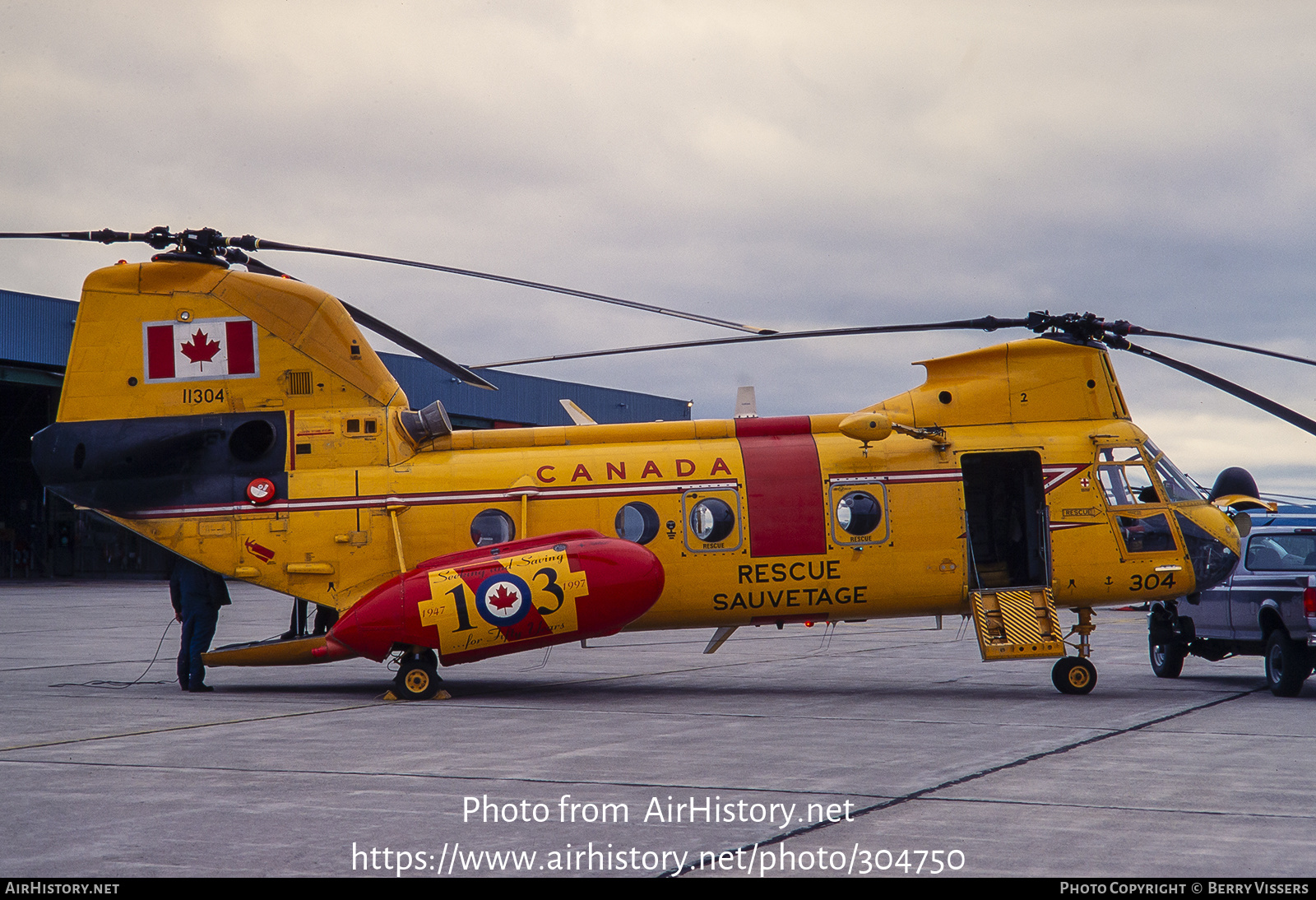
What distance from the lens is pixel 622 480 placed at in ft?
46.5

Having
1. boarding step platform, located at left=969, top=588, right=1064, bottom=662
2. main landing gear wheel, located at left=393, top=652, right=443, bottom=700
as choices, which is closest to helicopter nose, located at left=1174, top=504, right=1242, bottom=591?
boarding step platform, located at left=969, top=588, right=1064, bottom=662

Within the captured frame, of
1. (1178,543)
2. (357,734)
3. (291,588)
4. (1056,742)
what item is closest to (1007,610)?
(1178,543)

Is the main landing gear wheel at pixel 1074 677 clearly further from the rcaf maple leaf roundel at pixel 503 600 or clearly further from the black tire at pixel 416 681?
the black tire at pixel 416 681

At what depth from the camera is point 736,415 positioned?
50.1 feet

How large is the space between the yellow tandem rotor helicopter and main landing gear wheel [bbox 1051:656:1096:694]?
3 cm

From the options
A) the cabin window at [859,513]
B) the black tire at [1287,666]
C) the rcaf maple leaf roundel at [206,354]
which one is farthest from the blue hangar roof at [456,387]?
the black tire at [1287,666]

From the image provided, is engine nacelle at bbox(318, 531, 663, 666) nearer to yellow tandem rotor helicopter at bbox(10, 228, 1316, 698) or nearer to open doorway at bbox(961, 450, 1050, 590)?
yellow tandem rotor helicopter at bbox(10, 228, 1316, 698)

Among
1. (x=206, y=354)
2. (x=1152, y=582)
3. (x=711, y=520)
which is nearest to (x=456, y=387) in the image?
(x=206, y=354)

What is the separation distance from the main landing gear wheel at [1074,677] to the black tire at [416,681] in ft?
22.6

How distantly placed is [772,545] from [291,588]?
5.69 meters

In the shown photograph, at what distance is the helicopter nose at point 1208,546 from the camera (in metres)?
13.8

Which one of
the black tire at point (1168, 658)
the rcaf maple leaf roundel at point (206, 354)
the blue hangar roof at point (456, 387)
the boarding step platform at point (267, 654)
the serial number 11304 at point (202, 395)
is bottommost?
the black tire at point (1168, 658)

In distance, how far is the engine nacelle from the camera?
12961 mm
